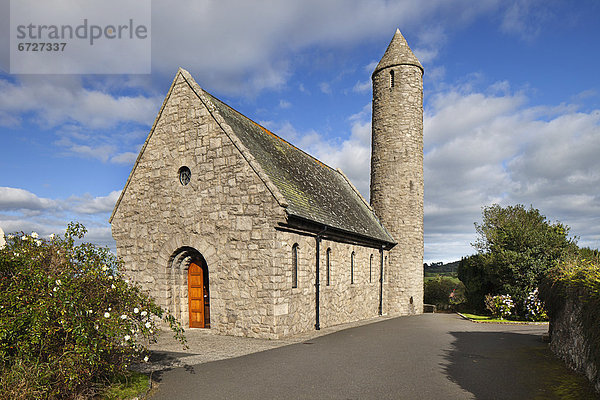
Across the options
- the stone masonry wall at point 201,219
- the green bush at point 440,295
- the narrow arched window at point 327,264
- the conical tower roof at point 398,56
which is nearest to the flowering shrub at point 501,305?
the narrow arched window at point 327,264

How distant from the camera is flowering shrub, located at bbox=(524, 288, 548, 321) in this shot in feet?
63.1

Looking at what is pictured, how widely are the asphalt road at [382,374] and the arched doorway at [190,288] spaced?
456cm

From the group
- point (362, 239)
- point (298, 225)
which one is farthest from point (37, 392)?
point (362, 239)

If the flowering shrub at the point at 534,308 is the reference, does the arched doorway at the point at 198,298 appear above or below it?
above

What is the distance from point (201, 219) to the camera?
14.0 m

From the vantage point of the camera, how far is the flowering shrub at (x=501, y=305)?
20.6 m

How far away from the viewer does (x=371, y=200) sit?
1048 inches

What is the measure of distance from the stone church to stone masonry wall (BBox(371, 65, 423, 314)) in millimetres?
5695

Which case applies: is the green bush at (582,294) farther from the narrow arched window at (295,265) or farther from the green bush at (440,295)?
A: the green bush at (440,295)

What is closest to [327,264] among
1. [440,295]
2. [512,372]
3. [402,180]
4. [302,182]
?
[302,182]

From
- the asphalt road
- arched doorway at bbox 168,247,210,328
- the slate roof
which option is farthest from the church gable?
the asphalt road

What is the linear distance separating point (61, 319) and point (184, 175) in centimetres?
928

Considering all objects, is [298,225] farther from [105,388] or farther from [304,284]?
[105,388]

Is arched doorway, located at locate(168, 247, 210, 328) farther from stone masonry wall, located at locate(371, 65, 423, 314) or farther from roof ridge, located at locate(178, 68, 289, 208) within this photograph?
stone masonry wall, located at locate(371, 65, 423, 314)
